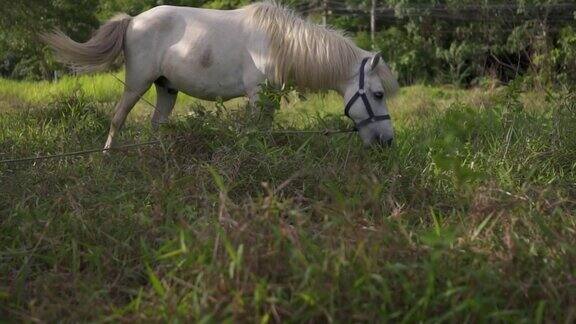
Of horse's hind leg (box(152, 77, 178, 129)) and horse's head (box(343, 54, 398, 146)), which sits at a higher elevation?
horse's head (box(343, 54, 398, 146))

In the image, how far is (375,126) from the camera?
5.46 metres

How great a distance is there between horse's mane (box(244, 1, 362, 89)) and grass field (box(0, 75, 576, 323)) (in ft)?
2.92

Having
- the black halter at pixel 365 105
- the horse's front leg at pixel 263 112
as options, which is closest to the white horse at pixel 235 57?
the black halter at pixel 365 105

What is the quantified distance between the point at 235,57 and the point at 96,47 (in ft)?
4.21

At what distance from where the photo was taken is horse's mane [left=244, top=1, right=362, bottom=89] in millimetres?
5566

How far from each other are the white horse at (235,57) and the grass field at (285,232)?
2.83ft

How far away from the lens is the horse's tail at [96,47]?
19.8 ft

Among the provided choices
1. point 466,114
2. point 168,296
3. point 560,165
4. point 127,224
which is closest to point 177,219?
point 127,224

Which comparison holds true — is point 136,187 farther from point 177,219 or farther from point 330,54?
point 330,54

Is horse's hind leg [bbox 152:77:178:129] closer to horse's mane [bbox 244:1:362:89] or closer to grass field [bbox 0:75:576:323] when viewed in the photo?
horse's mane [bbox 244:1:362:89]

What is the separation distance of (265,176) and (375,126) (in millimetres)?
1717

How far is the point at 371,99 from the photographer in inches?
219

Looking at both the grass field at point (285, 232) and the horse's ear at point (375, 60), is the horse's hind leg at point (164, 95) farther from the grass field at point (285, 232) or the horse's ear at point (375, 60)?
the horse's ear at point (375, 60)

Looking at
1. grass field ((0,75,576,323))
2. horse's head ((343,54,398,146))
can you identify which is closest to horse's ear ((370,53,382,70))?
horse's head ((343,54,398,146))
